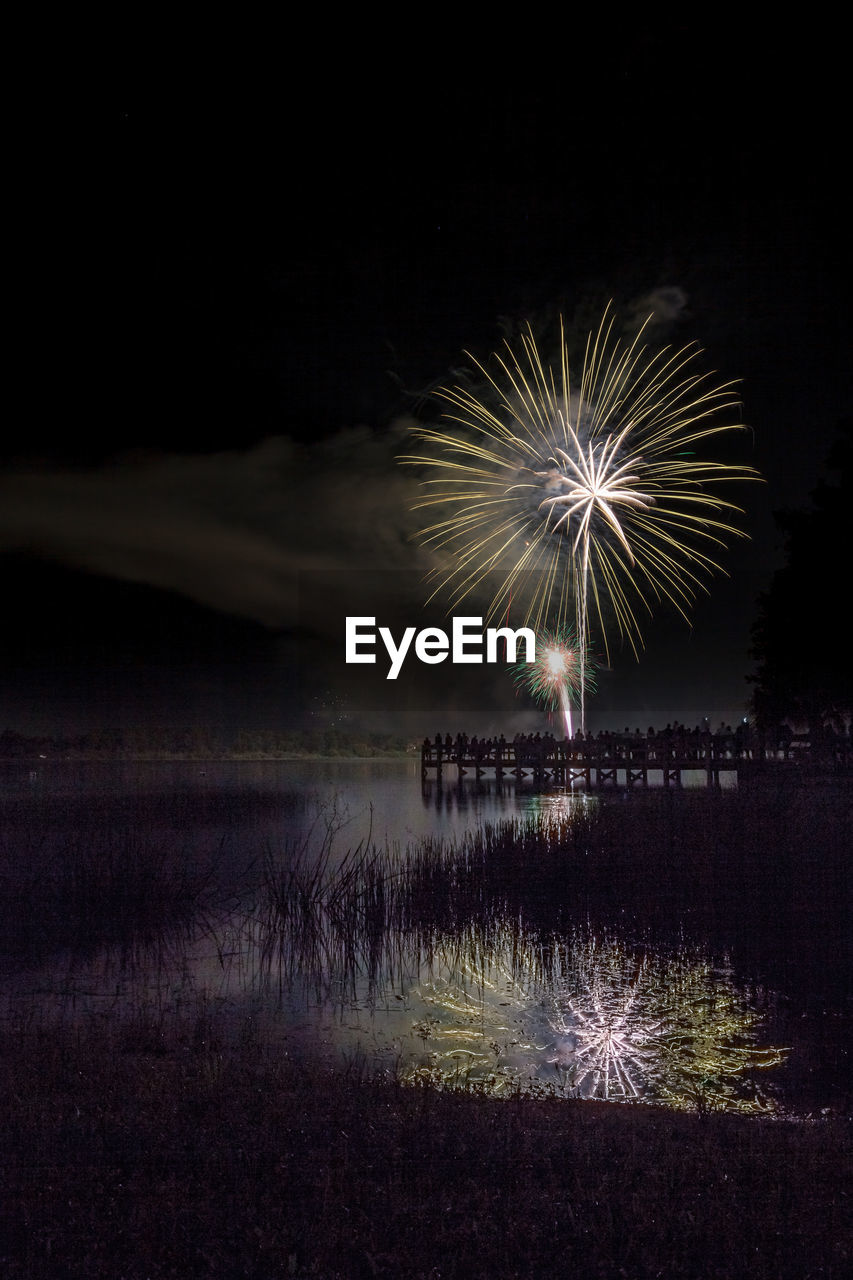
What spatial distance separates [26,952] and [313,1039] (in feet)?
17.7

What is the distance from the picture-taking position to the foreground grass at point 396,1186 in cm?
425

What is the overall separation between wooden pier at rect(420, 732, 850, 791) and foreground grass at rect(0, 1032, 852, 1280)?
27.3 m

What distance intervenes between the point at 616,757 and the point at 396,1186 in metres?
43.9

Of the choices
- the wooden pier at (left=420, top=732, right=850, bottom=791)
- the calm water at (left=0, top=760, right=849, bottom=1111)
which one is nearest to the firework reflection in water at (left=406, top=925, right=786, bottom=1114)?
the calm water at (left=0, top=760, right=849, bottom=1111)

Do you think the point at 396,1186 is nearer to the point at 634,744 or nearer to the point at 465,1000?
the point at 465,1000

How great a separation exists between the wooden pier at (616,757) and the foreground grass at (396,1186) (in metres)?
27.3

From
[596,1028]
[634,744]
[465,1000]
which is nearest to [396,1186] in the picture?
[596,1028]

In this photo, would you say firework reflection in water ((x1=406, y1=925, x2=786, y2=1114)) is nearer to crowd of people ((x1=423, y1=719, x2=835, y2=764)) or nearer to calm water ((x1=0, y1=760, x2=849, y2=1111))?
calm water ((x1=0, y1=760, x2=849, y2=1111))

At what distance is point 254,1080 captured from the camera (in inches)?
267

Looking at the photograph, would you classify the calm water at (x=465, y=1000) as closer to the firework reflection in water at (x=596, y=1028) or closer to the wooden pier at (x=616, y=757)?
the firework reflection in water at (x=596, y=1028)

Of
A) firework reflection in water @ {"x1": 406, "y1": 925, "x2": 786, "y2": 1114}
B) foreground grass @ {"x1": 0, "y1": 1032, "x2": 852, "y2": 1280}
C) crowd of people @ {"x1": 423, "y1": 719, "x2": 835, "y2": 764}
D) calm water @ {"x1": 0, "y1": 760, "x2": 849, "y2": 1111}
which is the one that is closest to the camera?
foreground grass @ {"x1": 0, "y1": 1032, "x2": 852, "y2": 1280}

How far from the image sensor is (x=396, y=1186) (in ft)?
16.1

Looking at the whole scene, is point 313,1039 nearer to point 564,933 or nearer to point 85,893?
point 564,933

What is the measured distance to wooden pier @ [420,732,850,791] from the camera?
38156 millimetres
